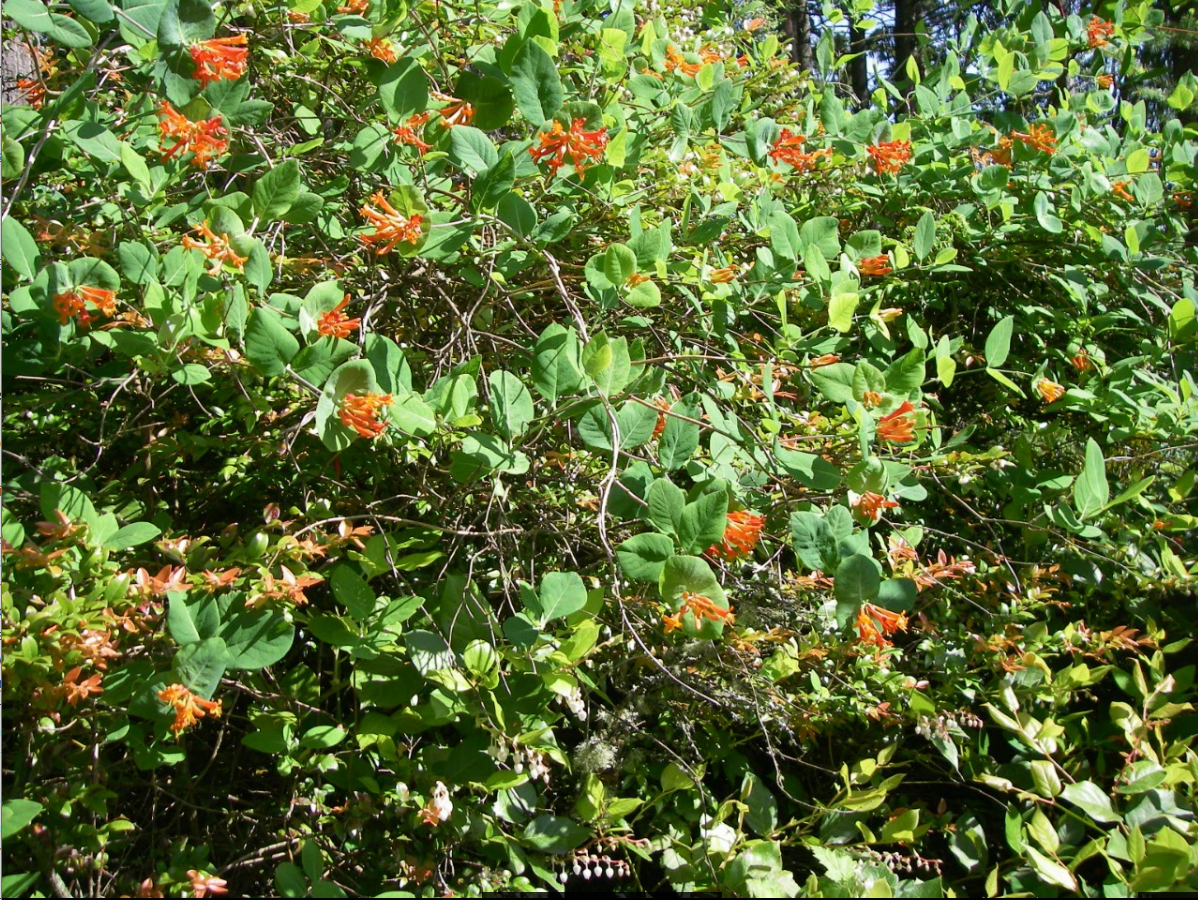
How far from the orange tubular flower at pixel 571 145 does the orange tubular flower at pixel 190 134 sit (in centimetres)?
49

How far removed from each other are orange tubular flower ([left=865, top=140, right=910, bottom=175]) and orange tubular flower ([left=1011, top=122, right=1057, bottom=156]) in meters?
0.27

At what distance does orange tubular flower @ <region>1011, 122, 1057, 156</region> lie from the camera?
2.13 m

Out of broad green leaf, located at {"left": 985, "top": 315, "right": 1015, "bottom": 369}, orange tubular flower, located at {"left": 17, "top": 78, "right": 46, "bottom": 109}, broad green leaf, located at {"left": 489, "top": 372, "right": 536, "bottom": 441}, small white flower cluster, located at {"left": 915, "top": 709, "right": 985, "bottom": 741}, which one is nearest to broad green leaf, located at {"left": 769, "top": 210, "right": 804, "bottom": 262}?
broad green leaf, located at {"left": 985, "top": 315, "right": 1015, "bottom": 369}

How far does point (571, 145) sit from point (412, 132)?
0.29m

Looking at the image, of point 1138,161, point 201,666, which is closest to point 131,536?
point 201,666

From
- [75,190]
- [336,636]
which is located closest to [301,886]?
[336,636]

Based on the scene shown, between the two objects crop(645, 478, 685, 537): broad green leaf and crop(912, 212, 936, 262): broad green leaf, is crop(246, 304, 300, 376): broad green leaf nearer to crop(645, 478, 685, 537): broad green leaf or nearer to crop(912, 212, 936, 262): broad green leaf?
crop(645, 478, 685, 537): broad green leaf

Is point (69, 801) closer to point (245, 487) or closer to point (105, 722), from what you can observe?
point (105, 722)

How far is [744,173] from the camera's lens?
90.6 inches

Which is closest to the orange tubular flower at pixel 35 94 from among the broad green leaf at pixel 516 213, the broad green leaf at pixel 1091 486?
the broad green leaf at pixel 516 213

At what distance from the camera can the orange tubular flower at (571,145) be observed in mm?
1382

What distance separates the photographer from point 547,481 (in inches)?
67.6

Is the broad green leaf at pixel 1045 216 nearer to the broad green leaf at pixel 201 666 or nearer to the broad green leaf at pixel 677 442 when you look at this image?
the broad green leaf at pixel 677 442

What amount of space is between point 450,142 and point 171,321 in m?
0.55
